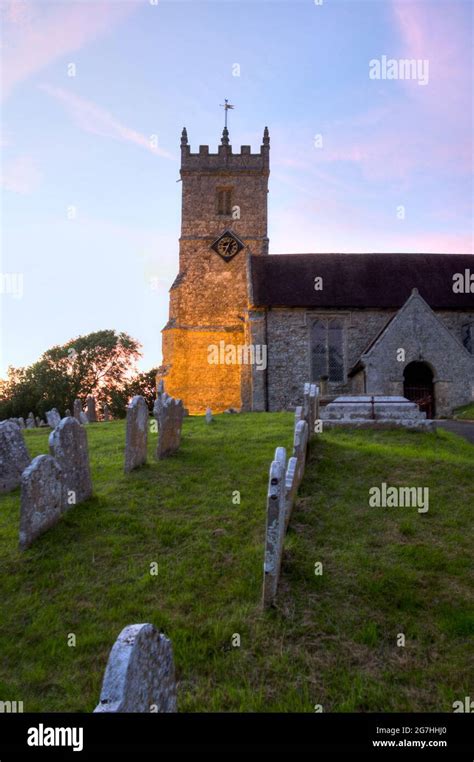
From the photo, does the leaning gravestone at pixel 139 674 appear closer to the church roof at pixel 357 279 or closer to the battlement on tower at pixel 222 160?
the church roof at pixel 357 279

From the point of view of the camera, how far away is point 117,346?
148ft

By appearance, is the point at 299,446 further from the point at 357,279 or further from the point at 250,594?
the point at 357,279

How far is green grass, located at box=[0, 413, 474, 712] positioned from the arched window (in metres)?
14.5

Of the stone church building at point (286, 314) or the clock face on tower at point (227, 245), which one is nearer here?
the stone church building at point (286, 314)

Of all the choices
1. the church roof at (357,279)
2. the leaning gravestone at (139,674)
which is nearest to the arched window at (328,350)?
the church roof at (357,279)

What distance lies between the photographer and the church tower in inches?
1046

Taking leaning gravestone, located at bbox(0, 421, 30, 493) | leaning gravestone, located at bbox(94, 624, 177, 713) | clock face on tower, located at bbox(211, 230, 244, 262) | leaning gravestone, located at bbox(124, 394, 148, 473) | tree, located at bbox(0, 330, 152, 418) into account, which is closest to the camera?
leaning gravestone, located at bbox(94, 624, 177, 713)

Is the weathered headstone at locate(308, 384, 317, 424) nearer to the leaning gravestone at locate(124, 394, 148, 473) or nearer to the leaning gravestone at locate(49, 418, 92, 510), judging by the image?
the leaning gravestone at locate(124, 394, 148, 473)

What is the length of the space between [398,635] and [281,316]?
63.1ft

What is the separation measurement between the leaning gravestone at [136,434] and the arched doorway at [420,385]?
13852mm

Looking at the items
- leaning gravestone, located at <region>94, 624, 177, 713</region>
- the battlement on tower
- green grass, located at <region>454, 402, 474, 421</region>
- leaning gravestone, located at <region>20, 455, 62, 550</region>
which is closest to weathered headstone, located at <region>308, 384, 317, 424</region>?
leaning gravestone, located at <region>20, 455, 62, 550</region>

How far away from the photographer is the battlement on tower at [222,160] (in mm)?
30172

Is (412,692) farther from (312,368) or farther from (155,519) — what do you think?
(312,368)
